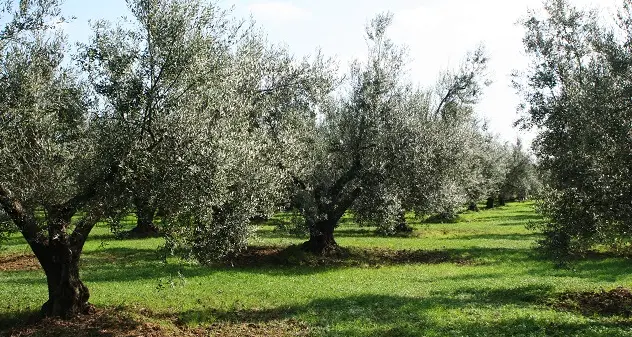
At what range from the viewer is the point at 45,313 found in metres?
17.2

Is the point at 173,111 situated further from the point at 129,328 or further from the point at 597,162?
the point at 597,162

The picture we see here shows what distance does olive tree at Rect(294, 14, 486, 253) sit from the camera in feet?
101

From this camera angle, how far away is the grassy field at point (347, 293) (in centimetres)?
1753

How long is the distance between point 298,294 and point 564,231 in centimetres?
1083

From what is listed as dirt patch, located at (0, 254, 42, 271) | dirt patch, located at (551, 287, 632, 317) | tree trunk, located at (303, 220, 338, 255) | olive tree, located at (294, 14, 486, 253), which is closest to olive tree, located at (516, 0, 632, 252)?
dirt patch, located at (551, 287, 632, 317)

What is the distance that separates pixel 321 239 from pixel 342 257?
69.9 inches

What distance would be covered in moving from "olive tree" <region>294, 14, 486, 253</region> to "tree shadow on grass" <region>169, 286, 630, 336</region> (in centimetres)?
906

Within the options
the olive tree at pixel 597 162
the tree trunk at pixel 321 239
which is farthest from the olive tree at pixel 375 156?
the olive tree at pixel 597 162

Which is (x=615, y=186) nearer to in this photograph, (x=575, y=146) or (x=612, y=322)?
(x=575, y=146)

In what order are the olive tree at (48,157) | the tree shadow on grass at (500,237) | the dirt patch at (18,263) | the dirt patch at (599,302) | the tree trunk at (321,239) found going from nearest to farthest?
the olive tree at (48,157), the dirt patch at (599,302), the dirt patch at (18,263), the tree trunk at (321,239), the tree shadow on grass at (500,237)

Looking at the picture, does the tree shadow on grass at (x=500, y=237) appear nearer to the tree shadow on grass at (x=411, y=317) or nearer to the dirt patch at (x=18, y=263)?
the tree shadow on grass at (x=411, y=317)

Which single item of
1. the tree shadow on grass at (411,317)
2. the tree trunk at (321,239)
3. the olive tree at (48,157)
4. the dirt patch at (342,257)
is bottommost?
the tree shadow on grass at (411,317)

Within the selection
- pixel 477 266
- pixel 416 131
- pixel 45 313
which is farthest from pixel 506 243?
pixel 45 313

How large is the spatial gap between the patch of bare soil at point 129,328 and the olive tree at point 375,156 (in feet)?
43.6
